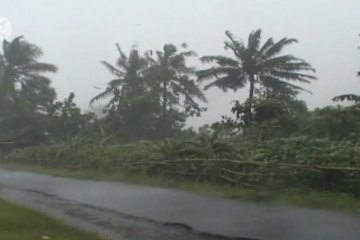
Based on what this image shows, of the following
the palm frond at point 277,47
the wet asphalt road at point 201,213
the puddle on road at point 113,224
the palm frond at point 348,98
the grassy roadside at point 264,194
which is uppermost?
the palm frond at point 277,47

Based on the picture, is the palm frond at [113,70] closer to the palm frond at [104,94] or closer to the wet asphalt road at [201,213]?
the palm frond at [104,94]

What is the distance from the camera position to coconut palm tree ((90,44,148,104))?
108 feet

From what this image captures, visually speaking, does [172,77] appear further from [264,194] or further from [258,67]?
[264,194]

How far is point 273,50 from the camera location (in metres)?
28.6

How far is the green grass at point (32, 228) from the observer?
6.92 meters

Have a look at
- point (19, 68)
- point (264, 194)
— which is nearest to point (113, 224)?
point (264, 194)

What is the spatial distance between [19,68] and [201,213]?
95.5 feet

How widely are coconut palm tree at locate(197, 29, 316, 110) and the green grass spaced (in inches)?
841

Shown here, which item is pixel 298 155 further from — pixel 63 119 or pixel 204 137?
pixel 63 119

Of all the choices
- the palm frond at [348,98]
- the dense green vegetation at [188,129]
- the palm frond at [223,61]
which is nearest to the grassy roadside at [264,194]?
the dense green vegetation at [188,129]

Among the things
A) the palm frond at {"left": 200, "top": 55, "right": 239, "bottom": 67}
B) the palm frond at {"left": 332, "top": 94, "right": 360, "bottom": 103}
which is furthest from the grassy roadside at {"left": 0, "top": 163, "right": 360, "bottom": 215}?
the palm frond at {"left": 200, "top": 55, "right": 239, "bottom": 67}

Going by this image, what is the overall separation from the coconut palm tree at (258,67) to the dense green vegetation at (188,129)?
0.18ft

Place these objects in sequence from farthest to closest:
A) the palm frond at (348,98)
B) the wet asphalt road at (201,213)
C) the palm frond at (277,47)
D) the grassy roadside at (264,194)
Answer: the palm frond at (277,47)
the palm frond at (348,98)
the grassy roadside at (264,194)
the wet asphalt road at (201,213)

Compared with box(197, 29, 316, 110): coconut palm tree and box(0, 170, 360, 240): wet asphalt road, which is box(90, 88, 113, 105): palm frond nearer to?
box(197, 29, 316, 110): coconut palm tree
